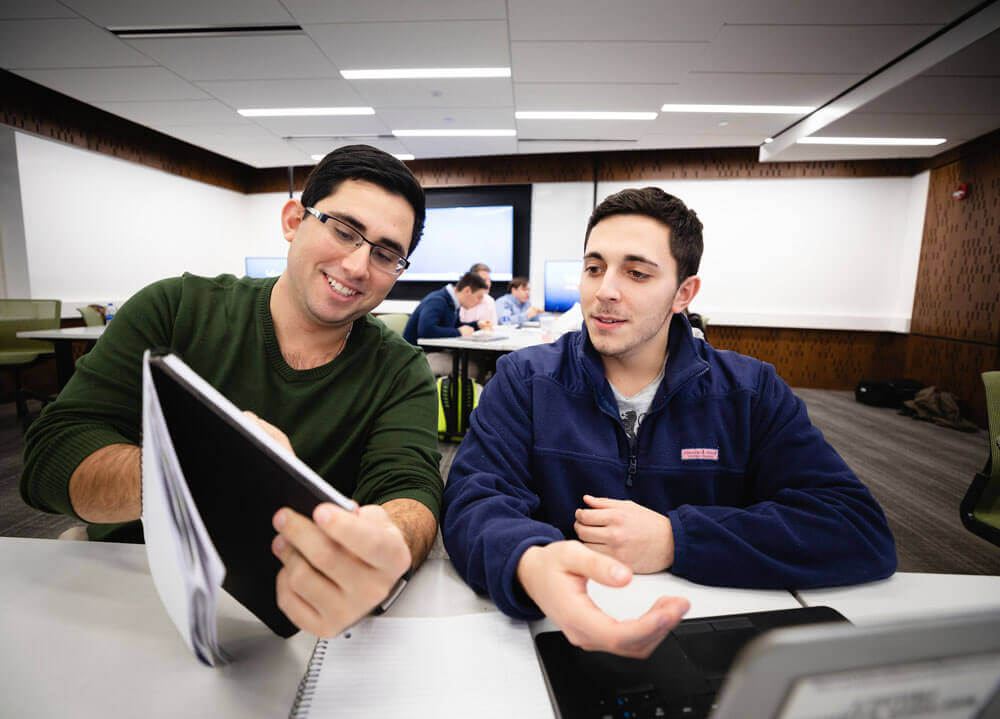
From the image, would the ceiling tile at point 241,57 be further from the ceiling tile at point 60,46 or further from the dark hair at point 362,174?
the dark hair at point 362,174

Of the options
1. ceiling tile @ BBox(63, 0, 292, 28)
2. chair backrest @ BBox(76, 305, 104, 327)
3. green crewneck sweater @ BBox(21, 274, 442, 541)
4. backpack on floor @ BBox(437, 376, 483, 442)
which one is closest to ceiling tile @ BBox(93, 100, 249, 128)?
ceiling tile @ BBox(63, 0, 292, 28)

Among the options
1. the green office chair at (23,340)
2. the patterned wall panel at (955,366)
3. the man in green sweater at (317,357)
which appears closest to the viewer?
the man in green sweater at (317,357)

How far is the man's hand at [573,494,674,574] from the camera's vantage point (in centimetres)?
72

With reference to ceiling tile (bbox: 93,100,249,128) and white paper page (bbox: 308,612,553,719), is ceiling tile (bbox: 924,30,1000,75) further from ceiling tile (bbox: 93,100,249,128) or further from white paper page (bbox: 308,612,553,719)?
ceiling tile (bbox: 93,100,249,128)

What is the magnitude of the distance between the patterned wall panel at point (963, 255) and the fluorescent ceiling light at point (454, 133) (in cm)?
496

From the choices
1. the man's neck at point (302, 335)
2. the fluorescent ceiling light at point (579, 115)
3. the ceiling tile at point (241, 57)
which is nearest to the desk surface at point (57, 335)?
the ceiling tile at point (241, 57)

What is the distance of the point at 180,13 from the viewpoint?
9.97 ft

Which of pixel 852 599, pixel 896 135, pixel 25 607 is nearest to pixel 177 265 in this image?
pixel 25 607

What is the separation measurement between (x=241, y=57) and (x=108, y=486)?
412cm

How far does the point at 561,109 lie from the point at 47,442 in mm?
4846

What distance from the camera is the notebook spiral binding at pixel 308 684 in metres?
0.46

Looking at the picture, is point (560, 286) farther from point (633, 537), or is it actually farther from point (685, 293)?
point (633, 537)

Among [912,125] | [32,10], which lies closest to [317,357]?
[32,10]

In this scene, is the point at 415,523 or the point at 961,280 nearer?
the point at 415,523
